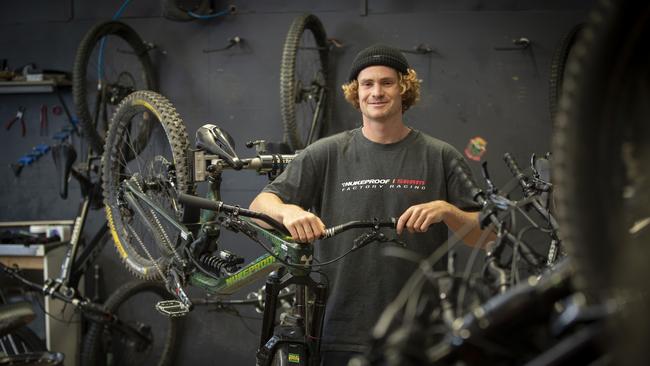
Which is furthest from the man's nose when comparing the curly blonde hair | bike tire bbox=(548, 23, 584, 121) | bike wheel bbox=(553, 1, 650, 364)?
bike tire bbox=(548, 23, 584, 121)

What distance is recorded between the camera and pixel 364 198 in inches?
93.2

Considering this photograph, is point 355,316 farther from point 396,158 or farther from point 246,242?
point 246,242

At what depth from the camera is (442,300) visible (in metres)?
1.14

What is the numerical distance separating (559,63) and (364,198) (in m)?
1.89

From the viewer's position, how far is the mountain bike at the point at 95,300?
12.8 feet

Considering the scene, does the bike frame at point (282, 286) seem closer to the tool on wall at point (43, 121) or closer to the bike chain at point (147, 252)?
the bike chain at point (147, 252)

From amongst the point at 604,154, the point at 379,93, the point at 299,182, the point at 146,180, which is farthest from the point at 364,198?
the point at 604,154

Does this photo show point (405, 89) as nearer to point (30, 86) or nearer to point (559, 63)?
point (559, 63)

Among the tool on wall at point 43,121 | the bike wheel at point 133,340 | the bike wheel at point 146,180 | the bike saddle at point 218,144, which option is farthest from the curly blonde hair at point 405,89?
the tool on wall at point 43,121

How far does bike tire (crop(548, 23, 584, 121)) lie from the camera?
3.77 metres

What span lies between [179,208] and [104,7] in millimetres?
2409

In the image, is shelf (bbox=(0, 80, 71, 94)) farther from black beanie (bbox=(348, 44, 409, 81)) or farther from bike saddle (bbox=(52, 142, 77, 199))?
black beanie (bbox=(348, 44, 409, 81))

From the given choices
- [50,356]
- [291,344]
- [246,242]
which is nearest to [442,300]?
[291,344]

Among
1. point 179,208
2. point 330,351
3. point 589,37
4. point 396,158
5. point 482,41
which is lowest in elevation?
point 330,351
